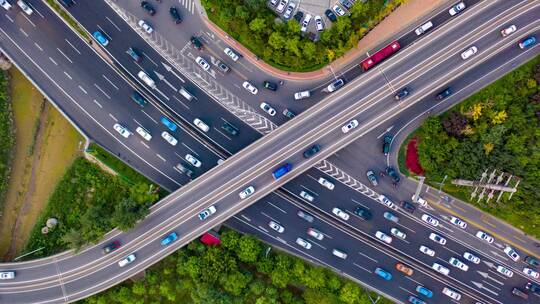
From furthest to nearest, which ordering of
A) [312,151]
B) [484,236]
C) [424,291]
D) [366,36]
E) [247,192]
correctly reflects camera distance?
[484,236], [424,291], [366,36], [247,192], [312,151]

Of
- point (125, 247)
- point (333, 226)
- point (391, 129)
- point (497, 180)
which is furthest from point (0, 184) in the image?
point (497, 180)

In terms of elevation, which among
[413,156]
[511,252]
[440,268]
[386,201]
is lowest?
[440,268]

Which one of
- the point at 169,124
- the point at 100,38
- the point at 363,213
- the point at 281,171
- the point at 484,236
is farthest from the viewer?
the point at 484,236

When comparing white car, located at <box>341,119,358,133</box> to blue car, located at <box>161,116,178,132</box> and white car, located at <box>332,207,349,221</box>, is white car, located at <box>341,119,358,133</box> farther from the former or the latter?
blue car, located at <box>161,116,178,132</box>

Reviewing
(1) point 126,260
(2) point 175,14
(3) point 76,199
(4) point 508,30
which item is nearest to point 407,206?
(4) point 508,30

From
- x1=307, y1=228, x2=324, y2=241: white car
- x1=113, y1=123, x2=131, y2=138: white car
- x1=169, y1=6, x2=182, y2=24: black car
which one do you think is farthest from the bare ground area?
x1=307, y1=228, x2=324, y2=241: white car

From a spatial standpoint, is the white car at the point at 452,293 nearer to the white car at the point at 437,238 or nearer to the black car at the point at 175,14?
the white car at the point at 437,238

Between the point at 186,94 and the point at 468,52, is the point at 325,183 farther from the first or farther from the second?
the point at 468,52

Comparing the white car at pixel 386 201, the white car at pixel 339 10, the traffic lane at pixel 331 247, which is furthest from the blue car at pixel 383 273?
the white car at pixel 339 10
